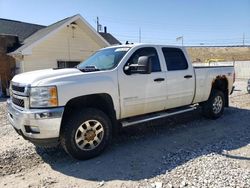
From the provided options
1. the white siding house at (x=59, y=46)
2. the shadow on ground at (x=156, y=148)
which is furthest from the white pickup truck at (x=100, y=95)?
the white siding house at (x=59, y=46)

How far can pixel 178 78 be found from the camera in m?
5.87

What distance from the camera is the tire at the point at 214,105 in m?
7.02

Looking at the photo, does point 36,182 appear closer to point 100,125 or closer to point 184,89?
point 100,125

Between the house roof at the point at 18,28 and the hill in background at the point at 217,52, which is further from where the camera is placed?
the hill in background at the point at 217,52

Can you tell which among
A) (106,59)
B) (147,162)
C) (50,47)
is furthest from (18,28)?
(147,162)

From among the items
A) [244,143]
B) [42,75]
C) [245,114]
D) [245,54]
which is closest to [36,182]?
[42,75]

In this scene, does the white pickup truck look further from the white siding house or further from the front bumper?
the white siding house

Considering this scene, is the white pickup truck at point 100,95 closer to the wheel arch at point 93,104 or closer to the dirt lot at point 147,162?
the wheel arch at point 93,104

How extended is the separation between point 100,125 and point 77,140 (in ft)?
1.69

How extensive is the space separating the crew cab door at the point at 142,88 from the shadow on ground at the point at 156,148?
2.46 feet

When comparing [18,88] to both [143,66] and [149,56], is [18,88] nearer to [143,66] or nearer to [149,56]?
[143,66]

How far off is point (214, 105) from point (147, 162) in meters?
3.67

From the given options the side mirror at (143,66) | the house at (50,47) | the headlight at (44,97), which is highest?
the house at (50,47)

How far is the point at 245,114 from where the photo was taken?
7.86m
